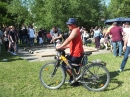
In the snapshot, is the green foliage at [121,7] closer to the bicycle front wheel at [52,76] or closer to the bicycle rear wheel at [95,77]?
A: the bicycle rear wheel at [95,77]

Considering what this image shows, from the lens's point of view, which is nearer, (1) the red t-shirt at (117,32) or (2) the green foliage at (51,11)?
(1) the red t-shirt at (117,32)

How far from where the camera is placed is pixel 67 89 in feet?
21.1

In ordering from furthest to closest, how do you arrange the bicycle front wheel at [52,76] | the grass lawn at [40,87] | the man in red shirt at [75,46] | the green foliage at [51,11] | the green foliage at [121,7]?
the green foliage at [121,7]
the green foliage at [51,11]
the bicycle front wheel at [52,76]
the man in red shirt at [75,46]
the grass lawn at [40,87]

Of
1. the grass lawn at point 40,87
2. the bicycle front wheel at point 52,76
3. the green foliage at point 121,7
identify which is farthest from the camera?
the green foliage at point 121,7

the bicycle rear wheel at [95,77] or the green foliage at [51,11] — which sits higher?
the green foliage at [51,11]

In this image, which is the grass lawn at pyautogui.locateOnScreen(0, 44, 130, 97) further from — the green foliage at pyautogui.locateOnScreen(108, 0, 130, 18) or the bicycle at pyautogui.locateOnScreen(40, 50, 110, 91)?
the green foliage at pyautogui.locateOnScreen(108, 0, 130, 18)

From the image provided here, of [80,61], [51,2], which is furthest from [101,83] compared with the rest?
[51,2]

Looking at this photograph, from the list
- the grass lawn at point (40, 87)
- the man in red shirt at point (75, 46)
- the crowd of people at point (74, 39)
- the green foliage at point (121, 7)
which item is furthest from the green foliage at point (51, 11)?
the green foliage at point (121, 7)

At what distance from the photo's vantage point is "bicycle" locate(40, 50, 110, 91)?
6172 mm

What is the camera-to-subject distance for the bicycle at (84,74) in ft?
20.2

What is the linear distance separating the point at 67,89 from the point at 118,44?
6.40 metres

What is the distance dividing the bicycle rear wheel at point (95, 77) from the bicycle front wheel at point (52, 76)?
62cm

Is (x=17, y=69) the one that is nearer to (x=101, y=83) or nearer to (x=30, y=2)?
(x=101, y=83)

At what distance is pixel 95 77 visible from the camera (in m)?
6.30
